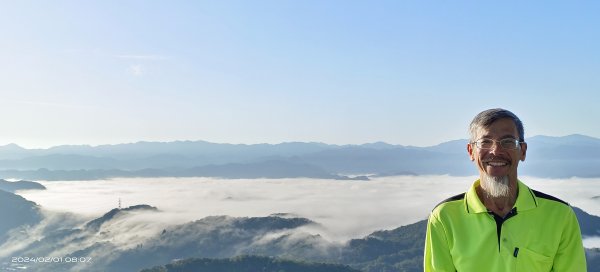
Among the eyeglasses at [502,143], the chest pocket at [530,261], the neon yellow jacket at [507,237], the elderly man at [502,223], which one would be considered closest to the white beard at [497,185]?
the elderly man at [502,223]

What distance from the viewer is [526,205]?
4.52 meters

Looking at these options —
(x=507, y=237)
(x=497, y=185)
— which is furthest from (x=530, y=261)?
(x=497, y=185)

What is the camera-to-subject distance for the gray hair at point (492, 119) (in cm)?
445

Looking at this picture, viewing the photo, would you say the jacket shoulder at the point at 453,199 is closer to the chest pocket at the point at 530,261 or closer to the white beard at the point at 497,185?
the white beard at the point at 497,185

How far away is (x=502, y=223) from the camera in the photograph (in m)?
4.56

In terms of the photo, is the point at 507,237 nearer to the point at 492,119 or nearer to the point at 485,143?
the point at 485,143

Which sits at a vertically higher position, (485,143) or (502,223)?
(485,143)

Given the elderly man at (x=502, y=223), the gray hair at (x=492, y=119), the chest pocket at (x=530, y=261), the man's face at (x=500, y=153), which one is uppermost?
the gray hair at (x=492, y=119)

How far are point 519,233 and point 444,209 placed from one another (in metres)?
0.58

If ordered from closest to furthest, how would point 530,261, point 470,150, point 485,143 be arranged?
point 530,261
point 485,143
point 470,150

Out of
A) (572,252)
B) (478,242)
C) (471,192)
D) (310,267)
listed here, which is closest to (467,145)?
(471,192)

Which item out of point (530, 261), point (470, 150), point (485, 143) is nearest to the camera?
point (530, 261)

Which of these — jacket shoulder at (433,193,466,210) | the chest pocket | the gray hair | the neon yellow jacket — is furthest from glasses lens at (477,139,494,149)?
the chest pocket

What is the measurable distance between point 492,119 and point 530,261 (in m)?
1.09
